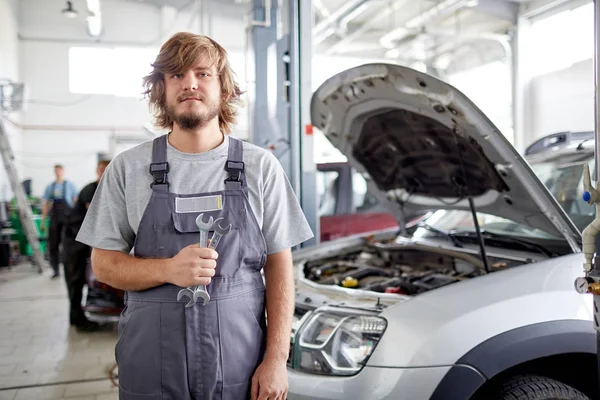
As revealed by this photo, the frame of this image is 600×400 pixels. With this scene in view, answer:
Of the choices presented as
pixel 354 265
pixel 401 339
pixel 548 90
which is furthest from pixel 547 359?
pixel 548 90

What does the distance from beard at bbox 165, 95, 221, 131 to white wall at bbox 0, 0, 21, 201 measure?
1027 centimetres

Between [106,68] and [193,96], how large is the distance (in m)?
14.1

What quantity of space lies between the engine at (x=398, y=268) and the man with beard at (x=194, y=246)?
118 cm

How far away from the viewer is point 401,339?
1.90 metres

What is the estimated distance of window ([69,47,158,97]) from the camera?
46.3ft

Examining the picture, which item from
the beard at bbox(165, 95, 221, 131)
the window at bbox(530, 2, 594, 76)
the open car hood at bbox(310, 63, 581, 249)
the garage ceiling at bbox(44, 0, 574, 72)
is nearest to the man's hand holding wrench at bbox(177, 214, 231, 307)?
the beard at bbox(165, 95, 221, 131)

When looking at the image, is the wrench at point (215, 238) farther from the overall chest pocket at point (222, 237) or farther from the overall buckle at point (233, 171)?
the overall buckle at point (233, 171)

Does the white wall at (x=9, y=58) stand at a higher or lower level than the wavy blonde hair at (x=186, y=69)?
higher

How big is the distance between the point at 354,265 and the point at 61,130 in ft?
41.6

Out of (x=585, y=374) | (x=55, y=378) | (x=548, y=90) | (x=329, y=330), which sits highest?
(x=548, y=90)

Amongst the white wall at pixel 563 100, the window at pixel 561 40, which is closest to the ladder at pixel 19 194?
the window at pixel 561 40

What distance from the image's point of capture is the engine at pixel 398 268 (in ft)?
8.53

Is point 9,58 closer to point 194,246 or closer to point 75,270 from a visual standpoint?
point 75,270

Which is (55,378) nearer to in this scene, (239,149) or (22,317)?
(22,317)
